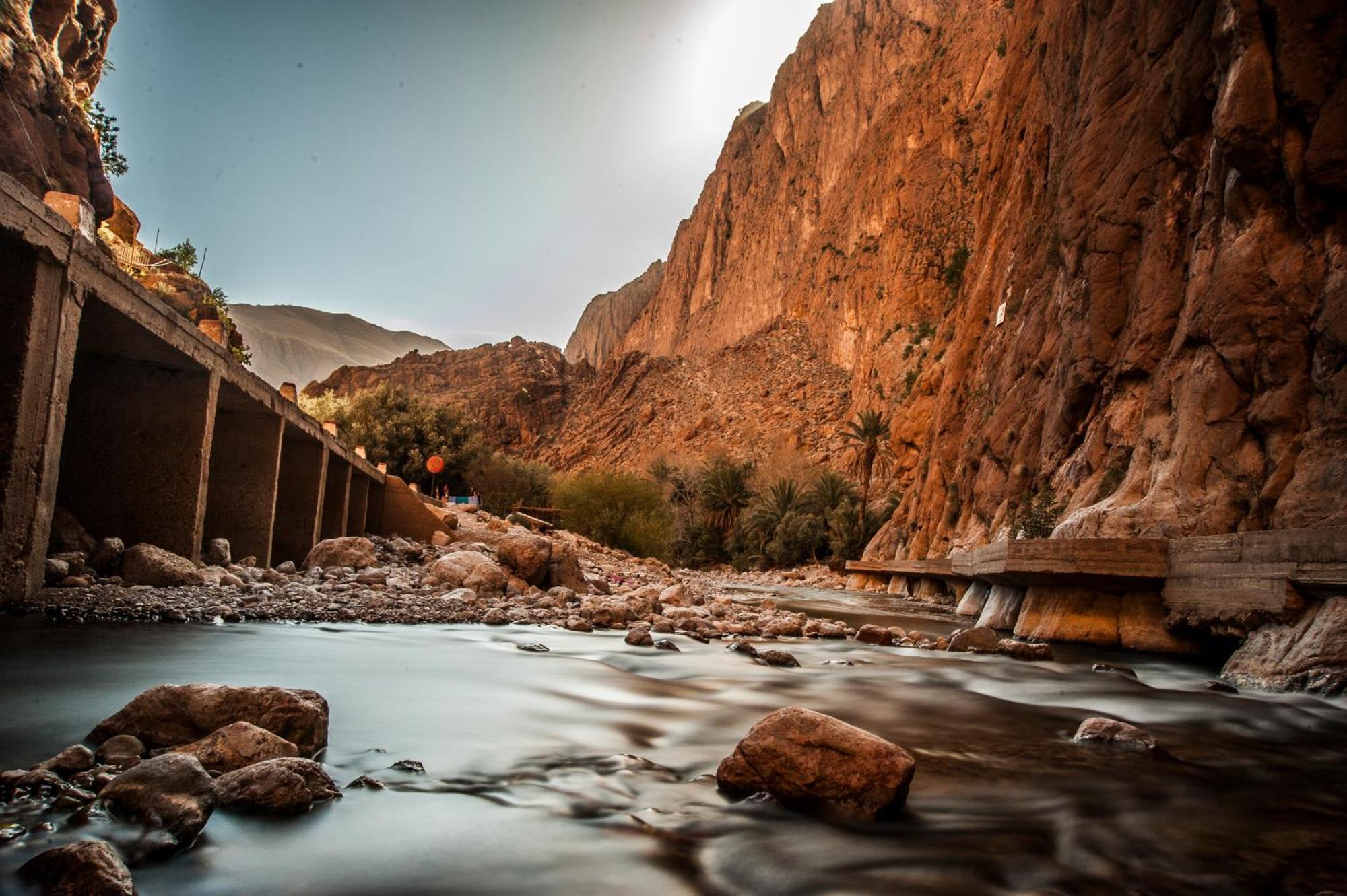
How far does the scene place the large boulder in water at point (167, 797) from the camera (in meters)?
2.31

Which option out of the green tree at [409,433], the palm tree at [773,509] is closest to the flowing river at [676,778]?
the green tree at [409,433]

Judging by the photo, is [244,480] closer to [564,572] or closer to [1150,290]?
[564,572]

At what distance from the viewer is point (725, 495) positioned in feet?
158

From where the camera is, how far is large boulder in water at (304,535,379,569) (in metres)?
11.9

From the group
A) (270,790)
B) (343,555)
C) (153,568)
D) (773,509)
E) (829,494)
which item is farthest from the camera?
(773,509)

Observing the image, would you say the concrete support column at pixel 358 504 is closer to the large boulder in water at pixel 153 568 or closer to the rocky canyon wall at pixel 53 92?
the large boulder in water at pixel 153 568

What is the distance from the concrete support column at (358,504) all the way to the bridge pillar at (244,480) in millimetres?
7137

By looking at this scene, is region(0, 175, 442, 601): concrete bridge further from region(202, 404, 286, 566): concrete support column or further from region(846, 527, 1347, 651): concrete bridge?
region(846, 527, 1347, 651): concrete bridge

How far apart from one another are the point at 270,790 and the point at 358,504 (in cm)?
A: 1774

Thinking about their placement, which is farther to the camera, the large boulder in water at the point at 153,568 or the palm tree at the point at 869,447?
the palm tree at the point at 869,447

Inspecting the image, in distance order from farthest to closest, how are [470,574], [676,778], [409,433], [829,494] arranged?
[829,494]
[409,433]
[470,574]
[676,778]

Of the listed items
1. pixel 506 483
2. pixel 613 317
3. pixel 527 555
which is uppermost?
pixel 613 317

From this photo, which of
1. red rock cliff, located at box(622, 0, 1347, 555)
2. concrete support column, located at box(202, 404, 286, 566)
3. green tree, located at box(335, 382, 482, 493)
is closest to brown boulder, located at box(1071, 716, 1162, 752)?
red rock cliff, located at box(622, 0, 1347, 555)

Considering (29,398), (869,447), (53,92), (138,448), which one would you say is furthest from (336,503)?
(869,447)
